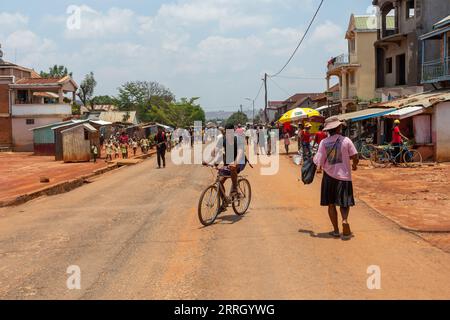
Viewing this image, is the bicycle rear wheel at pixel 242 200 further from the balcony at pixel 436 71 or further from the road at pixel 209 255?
the balcony at pixel 436 71

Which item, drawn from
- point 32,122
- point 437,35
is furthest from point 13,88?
point 437,35

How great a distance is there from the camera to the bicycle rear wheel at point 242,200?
9.80m

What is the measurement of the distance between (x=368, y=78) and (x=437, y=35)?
20733 millimetres

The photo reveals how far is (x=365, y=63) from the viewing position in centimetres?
4584

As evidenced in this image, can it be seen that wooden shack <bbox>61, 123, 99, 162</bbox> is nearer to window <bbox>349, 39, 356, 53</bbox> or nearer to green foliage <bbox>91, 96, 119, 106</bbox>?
window <bbox>349, 39, 356, 53</bbox>

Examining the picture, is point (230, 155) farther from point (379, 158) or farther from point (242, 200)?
point (379, 158)

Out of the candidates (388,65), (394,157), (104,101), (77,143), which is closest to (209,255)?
(394,157)

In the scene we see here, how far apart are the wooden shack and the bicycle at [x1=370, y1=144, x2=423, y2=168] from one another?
16029 mm

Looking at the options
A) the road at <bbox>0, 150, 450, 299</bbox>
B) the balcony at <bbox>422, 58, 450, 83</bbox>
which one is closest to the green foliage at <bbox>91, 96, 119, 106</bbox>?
the balcony at <bbox>422, 58, 450, 83</bbox>

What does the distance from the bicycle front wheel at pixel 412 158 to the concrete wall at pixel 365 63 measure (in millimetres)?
26308

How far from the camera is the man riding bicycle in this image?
9367 mm

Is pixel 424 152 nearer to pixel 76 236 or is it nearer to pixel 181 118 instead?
pixel 76 236
